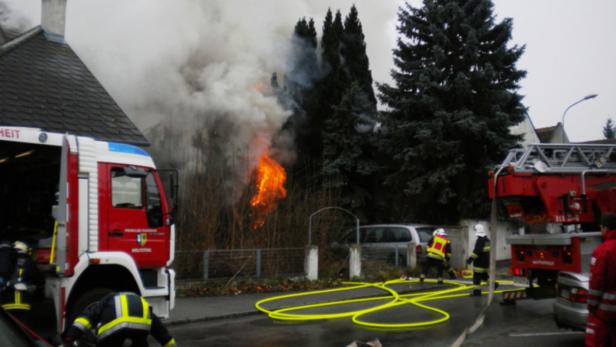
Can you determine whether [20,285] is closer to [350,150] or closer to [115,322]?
[115,322]

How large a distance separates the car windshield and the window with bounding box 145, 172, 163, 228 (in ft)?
31.6

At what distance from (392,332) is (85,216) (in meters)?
4.44

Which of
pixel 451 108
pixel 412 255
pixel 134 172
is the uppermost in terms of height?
pixel 451 108

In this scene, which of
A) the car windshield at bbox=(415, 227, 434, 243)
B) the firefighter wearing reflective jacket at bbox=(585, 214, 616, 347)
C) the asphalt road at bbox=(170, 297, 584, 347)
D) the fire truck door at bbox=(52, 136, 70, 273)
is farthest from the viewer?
the car windshield at bbox=(415, 227, 434, 243)

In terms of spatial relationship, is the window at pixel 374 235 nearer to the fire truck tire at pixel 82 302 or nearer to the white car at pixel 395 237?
the white car at pixel 395 237

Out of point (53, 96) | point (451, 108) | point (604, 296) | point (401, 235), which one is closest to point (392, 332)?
point (604, 296)

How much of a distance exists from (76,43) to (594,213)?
14.6 m

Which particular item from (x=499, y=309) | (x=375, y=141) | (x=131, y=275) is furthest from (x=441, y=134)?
(x=131, y=275)

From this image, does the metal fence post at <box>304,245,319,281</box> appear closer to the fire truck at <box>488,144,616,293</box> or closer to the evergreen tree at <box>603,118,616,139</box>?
the fire truck at <box>488,144,616,293</box>

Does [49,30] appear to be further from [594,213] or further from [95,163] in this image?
[594,213]

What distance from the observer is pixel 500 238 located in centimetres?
2047

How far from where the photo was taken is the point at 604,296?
4.89 m

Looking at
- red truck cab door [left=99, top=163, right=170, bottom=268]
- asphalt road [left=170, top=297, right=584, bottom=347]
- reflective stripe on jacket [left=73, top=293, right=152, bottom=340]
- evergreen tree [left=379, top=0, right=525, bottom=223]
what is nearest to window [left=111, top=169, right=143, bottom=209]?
red truck cab door [left=99, top=163, right=170, bottom=268]

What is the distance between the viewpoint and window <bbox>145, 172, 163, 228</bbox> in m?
7.44
